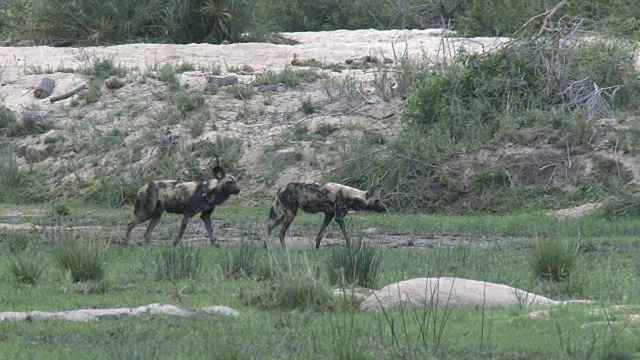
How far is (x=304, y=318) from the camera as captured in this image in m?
11.1

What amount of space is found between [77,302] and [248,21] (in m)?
25.4

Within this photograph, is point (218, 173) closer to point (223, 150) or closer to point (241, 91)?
point (223, 150)

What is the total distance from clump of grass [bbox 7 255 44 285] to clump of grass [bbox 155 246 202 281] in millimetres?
1252

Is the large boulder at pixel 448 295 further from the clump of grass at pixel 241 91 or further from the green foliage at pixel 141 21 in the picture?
the green foliage at pixel 141 21

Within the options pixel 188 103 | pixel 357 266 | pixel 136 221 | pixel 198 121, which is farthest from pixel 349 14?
pixel 357 266

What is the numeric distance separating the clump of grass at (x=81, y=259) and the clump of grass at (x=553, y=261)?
4.66 metres

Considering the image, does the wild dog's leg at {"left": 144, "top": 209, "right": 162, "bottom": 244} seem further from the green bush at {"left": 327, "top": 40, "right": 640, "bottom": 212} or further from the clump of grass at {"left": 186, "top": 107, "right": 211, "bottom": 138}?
the clump of grass at {"left": 186, "top": 107, "right": 211, "bottom": 138}

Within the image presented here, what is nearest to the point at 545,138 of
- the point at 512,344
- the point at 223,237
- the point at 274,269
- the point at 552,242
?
the point at 223,237

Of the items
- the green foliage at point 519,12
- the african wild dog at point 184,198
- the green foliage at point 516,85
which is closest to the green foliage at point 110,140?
the green foliage at point 516,85

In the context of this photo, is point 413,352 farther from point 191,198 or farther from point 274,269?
point 191,198

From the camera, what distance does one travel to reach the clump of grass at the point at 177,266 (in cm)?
1405

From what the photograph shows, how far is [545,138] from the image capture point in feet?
83.4

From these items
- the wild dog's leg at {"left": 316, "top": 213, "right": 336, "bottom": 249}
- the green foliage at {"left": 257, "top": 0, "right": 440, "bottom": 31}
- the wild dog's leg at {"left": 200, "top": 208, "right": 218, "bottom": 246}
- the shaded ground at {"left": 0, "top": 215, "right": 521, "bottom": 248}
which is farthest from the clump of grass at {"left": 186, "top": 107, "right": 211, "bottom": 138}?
the green foliage at {"left": 257, "top": 0, "right": 440, "bottom": 31}

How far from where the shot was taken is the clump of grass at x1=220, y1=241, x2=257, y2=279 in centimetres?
1432
